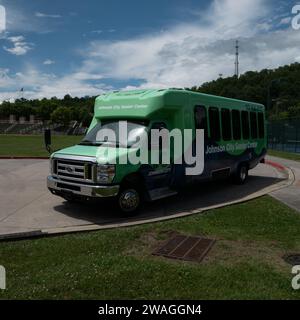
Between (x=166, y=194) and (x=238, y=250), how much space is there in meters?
3.25

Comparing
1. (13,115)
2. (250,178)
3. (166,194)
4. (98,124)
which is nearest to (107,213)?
(166,194)

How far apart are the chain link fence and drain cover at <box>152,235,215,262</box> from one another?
80.3 ft

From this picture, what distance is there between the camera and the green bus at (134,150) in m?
7.96

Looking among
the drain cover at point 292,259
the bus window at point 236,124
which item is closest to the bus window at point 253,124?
the bus window at point 236,124

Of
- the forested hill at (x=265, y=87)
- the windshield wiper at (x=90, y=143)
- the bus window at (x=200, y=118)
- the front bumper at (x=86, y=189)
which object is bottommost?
the front bumper at (x=86, y=189)

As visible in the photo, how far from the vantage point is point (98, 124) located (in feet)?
31.9

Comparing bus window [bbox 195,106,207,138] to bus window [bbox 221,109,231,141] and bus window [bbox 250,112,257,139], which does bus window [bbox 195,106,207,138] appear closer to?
bus window [bbox 221,109,231,141]

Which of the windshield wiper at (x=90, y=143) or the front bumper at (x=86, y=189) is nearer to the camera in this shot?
the front bumper at (x=86, y=189)

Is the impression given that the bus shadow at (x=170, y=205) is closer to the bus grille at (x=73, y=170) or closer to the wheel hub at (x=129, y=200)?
the wheel hub at (x=129, y=200)

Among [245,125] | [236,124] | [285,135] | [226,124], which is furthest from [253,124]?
[285,135]

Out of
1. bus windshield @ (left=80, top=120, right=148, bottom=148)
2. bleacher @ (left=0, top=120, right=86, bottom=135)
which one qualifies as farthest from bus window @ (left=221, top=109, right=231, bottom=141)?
bleacher @ (left=0, top=120, right=86, bottom=135)

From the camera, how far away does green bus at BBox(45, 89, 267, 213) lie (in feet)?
26.1

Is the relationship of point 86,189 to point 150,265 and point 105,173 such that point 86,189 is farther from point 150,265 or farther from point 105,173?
point 150,265

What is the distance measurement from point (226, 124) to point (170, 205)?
3.47m
